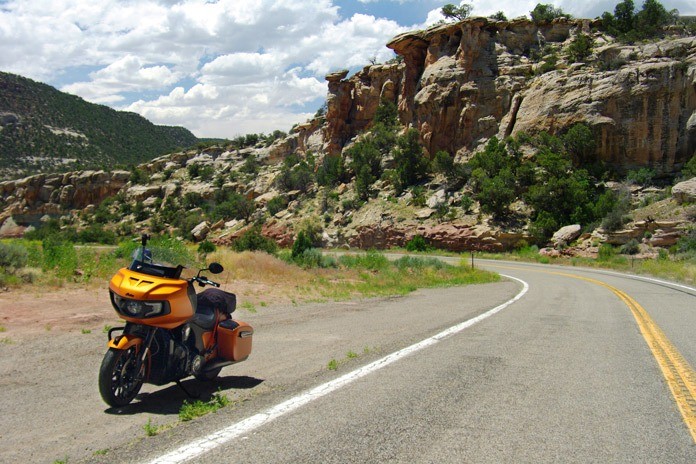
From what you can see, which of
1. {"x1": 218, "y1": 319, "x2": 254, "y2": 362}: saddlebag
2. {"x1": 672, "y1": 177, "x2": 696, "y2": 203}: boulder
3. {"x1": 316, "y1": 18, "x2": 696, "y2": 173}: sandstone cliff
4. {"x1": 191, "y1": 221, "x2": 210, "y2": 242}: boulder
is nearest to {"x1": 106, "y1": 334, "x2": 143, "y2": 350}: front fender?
{"x1": 218, "y1": 319, "x2": 254, "y2": 362}: saddlebag

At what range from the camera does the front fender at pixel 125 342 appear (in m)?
4.91

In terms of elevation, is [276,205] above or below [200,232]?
above

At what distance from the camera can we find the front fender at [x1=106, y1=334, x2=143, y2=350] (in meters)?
4.91

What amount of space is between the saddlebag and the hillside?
102371 mm

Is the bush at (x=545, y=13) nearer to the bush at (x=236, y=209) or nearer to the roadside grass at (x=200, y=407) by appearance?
the bush at (x=236, y=209)

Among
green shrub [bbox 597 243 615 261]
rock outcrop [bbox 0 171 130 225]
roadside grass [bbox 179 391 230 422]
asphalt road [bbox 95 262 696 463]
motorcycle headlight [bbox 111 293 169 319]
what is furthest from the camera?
rock outcrop [bbox 0 171 130 225]

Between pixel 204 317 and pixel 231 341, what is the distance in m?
0.42

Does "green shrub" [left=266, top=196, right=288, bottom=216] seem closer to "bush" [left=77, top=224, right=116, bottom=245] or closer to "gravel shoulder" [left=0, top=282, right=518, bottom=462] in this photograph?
"bush" [left=77, top=224, right=116, bottom=245]

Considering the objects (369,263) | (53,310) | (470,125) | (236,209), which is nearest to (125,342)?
(53,310)

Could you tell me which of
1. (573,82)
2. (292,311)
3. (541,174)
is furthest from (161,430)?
(573,82)

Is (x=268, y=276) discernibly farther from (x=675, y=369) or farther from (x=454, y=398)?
(x=454, y=398)

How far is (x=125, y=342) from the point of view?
4.94 meters

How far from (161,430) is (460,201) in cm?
5194

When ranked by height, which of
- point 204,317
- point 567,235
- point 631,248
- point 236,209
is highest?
point 236,209
